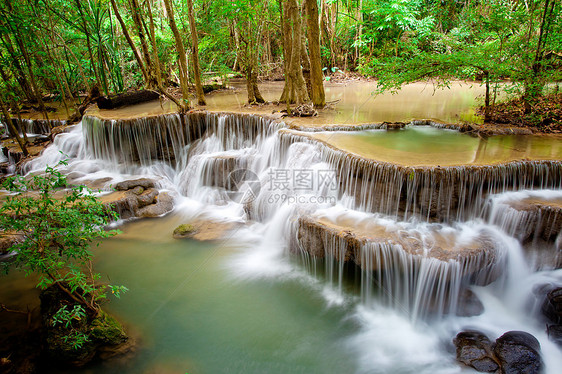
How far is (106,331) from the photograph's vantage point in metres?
4.47

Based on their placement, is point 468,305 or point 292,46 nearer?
point 468,305

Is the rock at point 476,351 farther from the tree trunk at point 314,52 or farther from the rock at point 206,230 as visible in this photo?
the tree trunk at point 314,52

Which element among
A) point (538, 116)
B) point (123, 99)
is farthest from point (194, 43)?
point (538, 116)

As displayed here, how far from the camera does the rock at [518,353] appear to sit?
3971mm

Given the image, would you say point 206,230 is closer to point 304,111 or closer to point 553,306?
point 304,111

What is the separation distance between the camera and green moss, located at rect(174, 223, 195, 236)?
7.41m

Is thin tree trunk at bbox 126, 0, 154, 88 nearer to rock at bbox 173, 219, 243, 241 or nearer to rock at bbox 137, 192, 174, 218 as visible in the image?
rock at bbox 137, 192, 174, 218

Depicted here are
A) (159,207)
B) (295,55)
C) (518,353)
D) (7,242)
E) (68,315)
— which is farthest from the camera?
(295,55)

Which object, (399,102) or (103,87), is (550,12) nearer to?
(399,102)

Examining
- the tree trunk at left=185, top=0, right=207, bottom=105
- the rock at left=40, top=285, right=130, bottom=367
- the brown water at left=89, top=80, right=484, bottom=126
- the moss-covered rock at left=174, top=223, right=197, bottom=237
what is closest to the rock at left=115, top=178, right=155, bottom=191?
the moss-covered rock at left=174, top=223, right=197, bottom=237

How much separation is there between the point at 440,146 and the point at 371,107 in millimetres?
4498

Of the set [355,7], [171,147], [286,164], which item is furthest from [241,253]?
[355,7]

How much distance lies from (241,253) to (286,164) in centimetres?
243

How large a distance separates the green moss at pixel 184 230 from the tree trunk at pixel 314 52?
5.88 m
